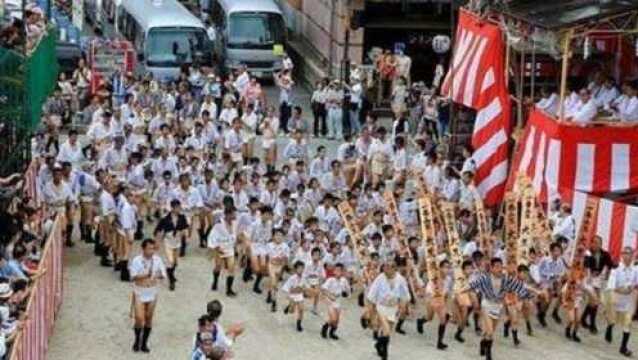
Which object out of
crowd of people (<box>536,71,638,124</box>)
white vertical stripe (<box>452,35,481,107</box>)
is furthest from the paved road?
white vertical stripe (<box>452,35,481,107</box>)

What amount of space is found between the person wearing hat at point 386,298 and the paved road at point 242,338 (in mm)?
286

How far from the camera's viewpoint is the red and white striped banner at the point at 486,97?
87.8 feet

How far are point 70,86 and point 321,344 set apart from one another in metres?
15.0

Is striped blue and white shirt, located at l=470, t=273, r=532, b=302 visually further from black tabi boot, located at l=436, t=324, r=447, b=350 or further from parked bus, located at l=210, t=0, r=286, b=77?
parked bus, located at l=210, t=0, r=286, b=77

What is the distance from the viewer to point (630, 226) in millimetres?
22844

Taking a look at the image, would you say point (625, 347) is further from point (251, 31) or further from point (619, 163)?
point (251, 31)

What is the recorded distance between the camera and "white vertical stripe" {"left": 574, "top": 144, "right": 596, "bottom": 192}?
24453 millimetres

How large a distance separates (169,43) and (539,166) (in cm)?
1693

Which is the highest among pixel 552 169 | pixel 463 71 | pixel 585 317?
pixel 463 71

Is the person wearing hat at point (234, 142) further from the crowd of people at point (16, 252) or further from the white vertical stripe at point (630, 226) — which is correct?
the white vertical stripe at point (630, 226)

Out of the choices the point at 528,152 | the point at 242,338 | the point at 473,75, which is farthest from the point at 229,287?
the point at 473,75

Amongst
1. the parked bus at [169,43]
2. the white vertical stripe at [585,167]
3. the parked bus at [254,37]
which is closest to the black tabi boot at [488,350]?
the white vertical stripe at [585,167]

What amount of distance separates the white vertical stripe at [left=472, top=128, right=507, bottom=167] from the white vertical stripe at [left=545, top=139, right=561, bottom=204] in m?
2.19

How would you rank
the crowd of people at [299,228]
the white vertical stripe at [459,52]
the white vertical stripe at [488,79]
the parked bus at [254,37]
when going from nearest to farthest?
the crowd of people at [299,228] < the white vertical stripe at [488,79] < the white vertical stripe at [459,52] < the parked bus at [254,37]
